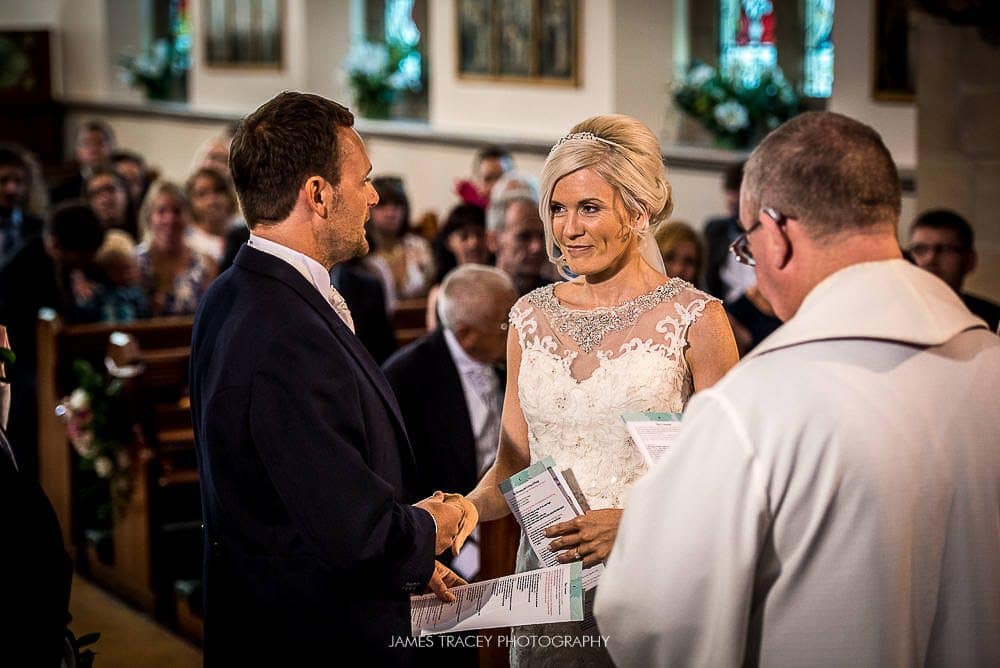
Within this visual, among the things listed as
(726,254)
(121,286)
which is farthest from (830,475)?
(726,254)

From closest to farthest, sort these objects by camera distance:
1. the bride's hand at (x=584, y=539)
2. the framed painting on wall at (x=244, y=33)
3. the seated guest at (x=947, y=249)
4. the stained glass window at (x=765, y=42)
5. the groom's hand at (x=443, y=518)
→ the groom's hand at (x=443, y=518) → the bride's hand at (x=584, y=539) → the seated guest at (x=947, y=249) → the stained glass window at (x=765, y=42) → the framed painting on wall at (x=244, y=33)

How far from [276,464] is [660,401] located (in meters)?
0.96

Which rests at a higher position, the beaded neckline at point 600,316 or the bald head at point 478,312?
the beaded neckline at point 600,316

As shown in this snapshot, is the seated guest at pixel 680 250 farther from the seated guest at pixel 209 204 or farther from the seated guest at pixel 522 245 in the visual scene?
the seated guest at pixel 209 204

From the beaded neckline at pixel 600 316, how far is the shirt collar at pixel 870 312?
3.46ft

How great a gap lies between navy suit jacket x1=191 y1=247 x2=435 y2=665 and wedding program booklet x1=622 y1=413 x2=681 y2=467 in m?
0.45

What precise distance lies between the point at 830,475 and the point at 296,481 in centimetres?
102

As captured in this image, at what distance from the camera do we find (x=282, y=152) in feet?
9.09

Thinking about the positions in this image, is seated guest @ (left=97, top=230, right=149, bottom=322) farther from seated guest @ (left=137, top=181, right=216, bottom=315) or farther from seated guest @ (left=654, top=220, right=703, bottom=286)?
seated guest @ (left=654, top=220, right=703, bottom=286)

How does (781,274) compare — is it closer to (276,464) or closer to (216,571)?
(276,464)

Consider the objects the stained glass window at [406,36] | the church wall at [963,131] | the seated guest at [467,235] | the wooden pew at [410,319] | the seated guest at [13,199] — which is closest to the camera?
the church wall at [963,131]

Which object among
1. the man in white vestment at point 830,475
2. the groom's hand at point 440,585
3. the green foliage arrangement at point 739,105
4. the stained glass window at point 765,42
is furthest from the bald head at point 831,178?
the stained glass window at point 765,42

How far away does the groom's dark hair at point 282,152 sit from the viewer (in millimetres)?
2771

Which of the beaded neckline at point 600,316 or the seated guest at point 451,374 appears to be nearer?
the beaded neckline at point 600,316
